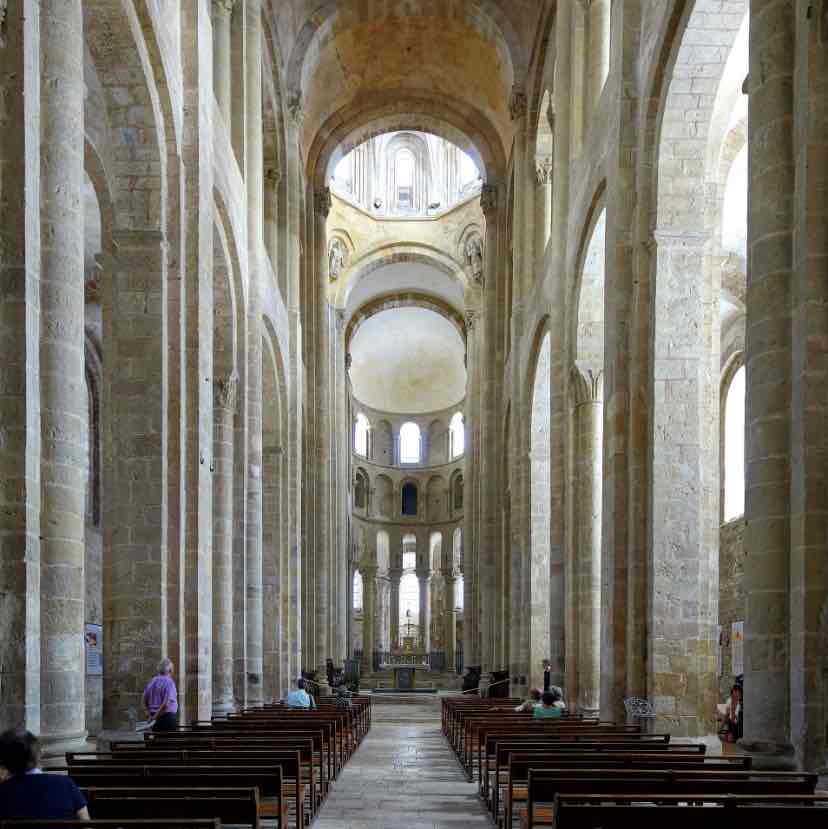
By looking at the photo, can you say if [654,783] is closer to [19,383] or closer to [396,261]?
[19,383]

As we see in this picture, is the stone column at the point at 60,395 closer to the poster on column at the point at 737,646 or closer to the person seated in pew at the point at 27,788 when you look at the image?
the person seated in pew at the point at 27,788

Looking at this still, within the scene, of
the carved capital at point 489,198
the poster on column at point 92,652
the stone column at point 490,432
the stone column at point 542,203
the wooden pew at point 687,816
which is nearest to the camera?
the wooden pew at point 687,816

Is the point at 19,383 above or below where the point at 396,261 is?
below

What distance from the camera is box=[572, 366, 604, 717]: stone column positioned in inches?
755

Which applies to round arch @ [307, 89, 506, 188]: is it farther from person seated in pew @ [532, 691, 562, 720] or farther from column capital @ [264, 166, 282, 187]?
person seated in pew @ [532, 691, 562, 720]

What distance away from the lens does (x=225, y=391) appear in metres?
19.9

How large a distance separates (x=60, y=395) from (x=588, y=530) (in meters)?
12.2

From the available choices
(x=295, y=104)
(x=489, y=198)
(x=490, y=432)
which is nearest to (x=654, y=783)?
(x=295, y=104)

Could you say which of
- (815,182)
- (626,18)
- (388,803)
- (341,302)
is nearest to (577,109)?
(626,18)

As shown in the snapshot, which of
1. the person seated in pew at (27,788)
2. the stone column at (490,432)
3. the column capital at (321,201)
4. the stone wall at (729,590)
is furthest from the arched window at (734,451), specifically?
the person seated in pew at (27,788)

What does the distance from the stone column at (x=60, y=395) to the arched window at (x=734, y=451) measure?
68.3 ft

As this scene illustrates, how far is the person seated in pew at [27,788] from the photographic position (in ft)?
17.1

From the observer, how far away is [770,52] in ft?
31.9

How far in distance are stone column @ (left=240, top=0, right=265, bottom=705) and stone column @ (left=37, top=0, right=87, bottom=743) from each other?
11550 mm
